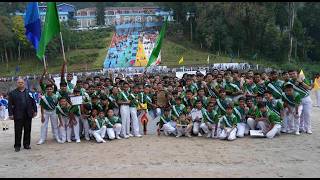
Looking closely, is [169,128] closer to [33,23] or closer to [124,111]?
[124,111]

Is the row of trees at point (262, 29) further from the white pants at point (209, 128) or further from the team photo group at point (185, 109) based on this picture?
the white pants at point (209, 128)

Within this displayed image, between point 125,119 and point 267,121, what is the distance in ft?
11.6

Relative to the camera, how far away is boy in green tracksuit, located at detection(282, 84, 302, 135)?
10719 millimetres

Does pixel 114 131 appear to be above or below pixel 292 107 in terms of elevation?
below

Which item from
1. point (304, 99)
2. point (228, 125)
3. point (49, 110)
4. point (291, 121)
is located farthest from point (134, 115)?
point (304, 99)

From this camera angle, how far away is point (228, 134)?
10.4m

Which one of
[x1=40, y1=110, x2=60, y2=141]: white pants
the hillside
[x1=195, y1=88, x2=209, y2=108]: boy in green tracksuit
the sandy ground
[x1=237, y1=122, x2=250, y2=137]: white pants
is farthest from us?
the hillside

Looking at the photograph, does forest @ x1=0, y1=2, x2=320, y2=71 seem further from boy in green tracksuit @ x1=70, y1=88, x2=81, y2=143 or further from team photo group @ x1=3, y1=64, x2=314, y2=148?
boy in green tracksuit @ x1=70, y1=88, x2=81, y2=143

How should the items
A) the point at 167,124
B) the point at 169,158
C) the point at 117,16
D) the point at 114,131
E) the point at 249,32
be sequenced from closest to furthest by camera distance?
the point at 169,158
the point at 114,131
the point at 167,124
the point at 249,32
the point at 117,16

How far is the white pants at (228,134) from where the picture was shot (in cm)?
A: 1039

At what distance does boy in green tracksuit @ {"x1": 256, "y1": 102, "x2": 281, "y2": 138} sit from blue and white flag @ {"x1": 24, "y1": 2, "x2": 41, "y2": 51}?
5.93 m

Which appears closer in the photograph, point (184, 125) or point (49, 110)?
point (49, 110)

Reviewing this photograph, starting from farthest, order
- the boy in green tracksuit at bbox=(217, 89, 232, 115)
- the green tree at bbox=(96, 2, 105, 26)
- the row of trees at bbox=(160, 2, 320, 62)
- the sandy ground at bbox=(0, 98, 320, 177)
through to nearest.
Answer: the green tree at bbox=(96, 2, 105, 26)
the row of trees at bbox=(160, 2, 320, 62)
the boy in green tracksuit at bbox=(217, 89, 232, 115)
the sandy ground at bbox=(0, 98, 320, 177)

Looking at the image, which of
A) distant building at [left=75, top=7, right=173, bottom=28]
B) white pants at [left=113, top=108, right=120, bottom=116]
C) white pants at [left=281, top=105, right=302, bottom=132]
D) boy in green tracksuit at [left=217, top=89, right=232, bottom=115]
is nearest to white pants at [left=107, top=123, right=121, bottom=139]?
white pants at [left=113, top=108, right=120, bottom=116]
